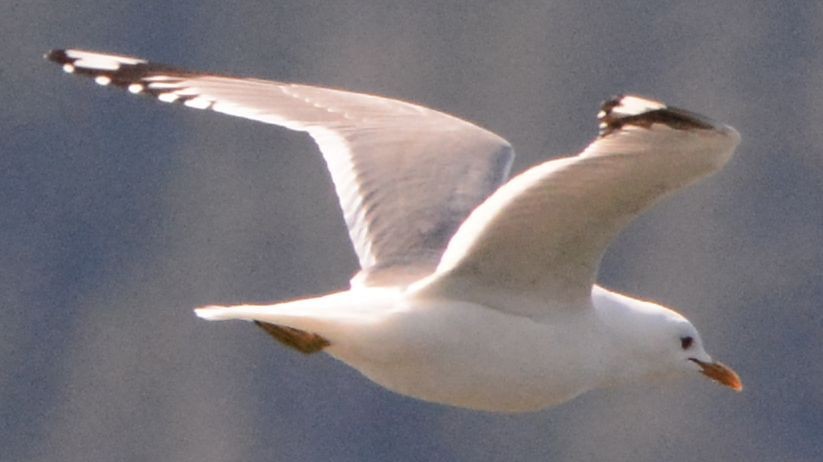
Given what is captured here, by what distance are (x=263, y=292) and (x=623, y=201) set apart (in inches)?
256

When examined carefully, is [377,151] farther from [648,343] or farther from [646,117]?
[646,117]

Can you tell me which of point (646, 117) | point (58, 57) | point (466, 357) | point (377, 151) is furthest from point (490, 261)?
point (58, 57)

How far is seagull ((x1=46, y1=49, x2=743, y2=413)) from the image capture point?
308 cm

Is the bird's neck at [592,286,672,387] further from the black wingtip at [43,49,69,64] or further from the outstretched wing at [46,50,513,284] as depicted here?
the black wingtip at [43,49,69,64]

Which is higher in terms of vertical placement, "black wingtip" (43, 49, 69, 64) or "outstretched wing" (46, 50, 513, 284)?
"black wingtip" (43, 49, 69, 64)

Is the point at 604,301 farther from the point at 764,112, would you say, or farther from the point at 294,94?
the point at 764,112

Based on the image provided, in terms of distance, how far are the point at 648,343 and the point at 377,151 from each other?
1.81 feet

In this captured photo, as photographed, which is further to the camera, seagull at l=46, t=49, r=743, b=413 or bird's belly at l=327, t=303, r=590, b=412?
bird's belly at l=327, t=303, r=590, b=412

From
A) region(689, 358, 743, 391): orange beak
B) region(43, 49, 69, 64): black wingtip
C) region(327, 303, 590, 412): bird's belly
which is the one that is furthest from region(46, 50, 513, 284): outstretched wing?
region(689, 358, 743, 391): orange beak

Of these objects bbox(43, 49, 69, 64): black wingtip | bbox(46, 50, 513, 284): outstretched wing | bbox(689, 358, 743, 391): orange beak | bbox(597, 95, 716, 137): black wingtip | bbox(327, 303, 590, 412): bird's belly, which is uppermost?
bbox(597, 95, 716, 137): black wingtip

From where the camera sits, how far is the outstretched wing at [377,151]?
368 cm

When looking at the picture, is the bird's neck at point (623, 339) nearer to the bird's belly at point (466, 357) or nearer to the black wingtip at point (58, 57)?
the bird's belly at point (466, 357)

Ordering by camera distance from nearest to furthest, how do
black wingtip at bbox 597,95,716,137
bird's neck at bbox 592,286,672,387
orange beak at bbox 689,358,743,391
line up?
black wingtip at bbox 597,95,716,137, bird's neck at bbox 592,286,672,387, orange beak at bbox 689,358,743,391

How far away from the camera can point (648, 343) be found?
355cm
